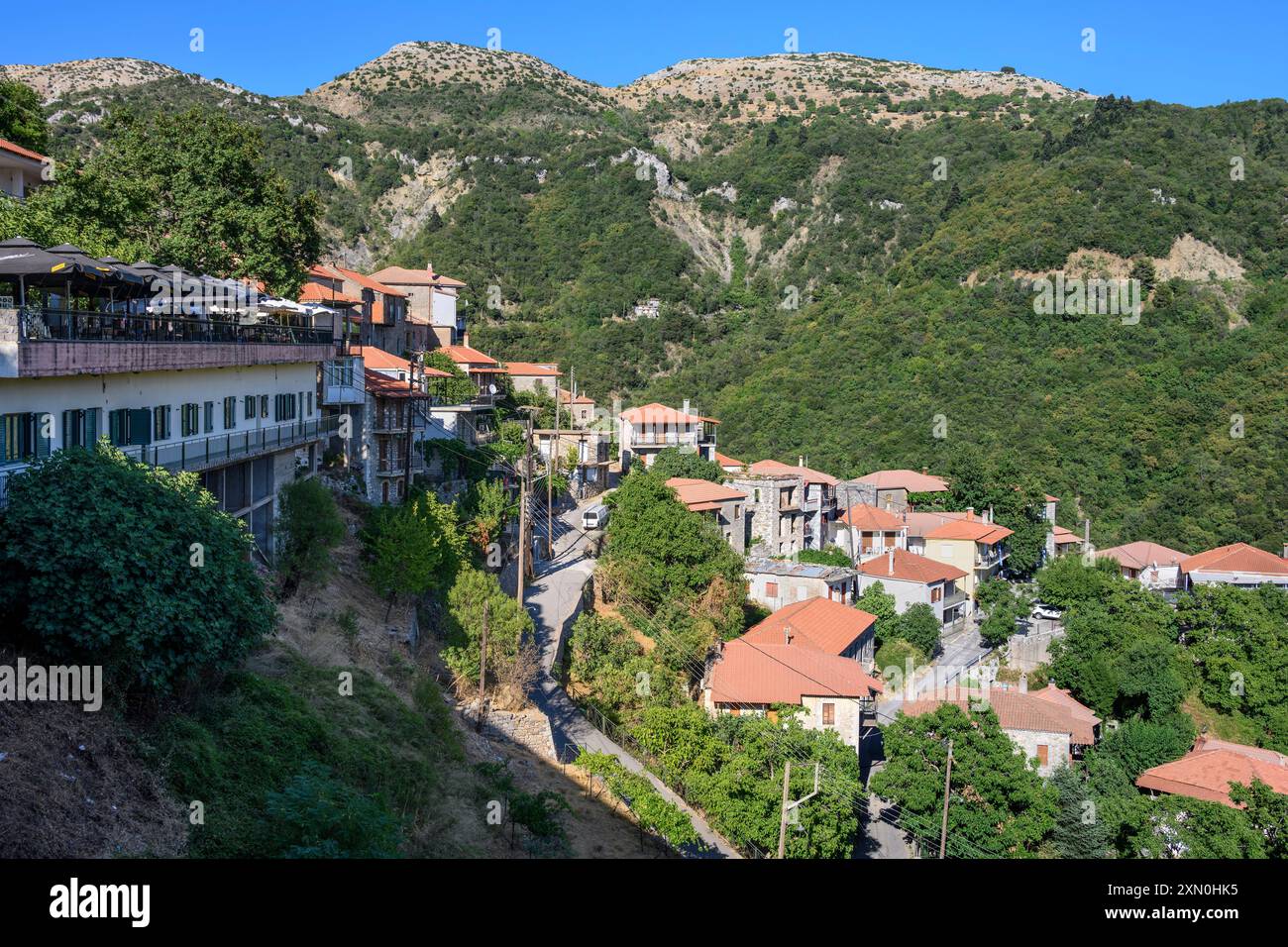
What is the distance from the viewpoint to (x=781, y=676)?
33844mm

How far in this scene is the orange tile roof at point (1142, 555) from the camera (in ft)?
199

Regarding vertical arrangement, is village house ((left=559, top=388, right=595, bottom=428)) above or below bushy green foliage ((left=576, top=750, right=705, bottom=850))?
above

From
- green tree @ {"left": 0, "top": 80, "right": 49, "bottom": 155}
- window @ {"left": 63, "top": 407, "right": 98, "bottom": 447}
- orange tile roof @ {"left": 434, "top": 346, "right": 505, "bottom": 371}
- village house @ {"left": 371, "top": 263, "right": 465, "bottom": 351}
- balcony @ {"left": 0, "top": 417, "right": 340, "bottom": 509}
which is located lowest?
balcony @ {"left": 0, "top": 417, "right": 340, "bottom": 509}

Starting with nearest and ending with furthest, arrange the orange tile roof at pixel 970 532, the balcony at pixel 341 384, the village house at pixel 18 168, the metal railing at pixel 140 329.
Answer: the metal railing at pixel 140 329, the village house at pixel 18 168, the balcony at pixel 341 384, the orange tile roof at pixel 970 532

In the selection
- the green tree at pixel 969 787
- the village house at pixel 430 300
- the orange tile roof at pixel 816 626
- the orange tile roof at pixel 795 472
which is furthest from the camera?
the village house at pixel 430 300

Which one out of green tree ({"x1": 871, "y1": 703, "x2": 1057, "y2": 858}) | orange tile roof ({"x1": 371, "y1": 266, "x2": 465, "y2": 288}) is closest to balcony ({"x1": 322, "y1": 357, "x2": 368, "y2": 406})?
green tree ({"x1": 871, "y1": 703, "x2": 1057, "y2": 858})

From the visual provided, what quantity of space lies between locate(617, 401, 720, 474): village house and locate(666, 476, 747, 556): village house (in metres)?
7.69

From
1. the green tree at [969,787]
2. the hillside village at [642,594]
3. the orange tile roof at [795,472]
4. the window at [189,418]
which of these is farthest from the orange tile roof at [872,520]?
the window at [189,418]

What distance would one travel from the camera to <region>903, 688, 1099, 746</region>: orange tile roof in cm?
3669

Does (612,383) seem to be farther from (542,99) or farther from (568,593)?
(542,99)

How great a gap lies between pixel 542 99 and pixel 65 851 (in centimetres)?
15015

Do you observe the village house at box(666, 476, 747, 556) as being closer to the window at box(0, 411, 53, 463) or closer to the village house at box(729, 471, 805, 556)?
the village house at box(729, 471, 805, 556)

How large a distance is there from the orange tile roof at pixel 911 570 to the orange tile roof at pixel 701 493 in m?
8.01

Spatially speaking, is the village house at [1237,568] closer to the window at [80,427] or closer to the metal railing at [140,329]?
the metal railing at [140,329]
